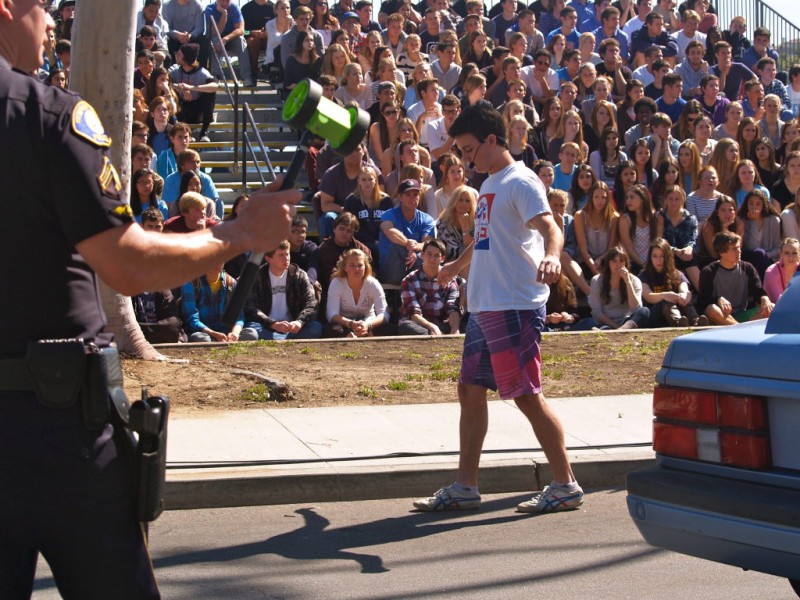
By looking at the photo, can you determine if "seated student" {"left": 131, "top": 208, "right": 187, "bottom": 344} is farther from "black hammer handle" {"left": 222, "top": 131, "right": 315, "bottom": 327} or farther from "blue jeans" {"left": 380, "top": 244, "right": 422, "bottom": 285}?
"black hammer handle" {"left": 222, "top": 131, "right": 315, "bottom": 327}

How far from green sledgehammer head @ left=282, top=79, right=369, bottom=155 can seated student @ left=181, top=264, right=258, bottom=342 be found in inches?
322

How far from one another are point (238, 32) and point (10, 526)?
52.3 feet

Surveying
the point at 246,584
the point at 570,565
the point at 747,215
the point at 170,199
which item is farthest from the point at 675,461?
the point at 747,215

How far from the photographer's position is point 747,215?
1469 cm

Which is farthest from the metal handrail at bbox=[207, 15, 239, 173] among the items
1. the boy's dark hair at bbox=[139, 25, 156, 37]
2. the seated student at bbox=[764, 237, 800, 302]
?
the seated student at bbox=[764, 237, 800, 302]

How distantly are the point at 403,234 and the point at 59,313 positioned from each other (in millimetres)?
10514

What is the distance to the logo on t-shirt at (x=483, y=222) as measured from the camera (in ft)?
21.6

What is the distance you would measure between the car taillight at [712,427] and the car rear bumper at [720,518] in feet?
0.26

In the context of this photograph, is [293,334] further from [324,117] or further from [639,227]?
[324,117]

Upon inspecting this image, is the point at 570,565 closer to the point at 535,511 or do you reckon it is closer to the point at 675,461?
the point at 535,511

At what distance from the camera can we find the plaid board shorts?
6.41 meters

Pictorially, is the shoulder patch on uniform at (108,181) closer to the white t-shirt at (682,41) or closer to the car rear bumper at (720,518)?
the car rear bumper at (720,518)

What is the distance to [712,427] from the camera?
13.8ft

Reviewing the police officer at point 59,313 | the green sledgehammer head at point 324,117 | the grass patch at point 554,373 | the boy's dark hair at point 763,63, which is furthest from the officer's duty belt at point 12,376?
the boy's dark hair at point 763,63
